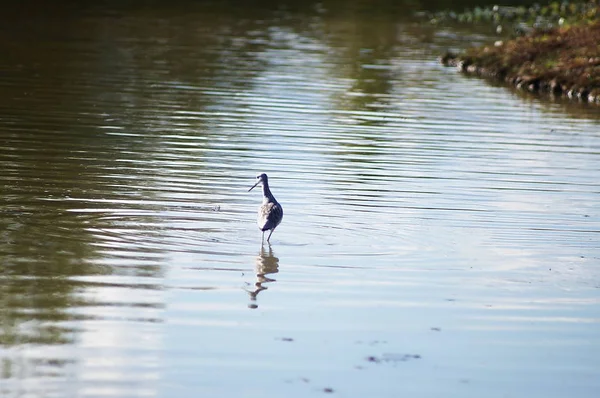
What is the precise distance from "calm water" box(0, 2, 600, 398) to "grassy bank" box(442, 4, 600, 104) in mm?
1493

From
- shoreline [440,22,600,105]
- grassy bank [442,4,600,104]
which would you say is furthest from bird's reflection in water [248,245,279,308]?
grassy bank [442,4,600,104]

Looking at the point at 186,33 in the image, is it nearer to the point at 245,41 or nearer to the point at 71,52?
the point at 245,41

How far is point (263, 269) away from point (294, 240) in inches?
52.2

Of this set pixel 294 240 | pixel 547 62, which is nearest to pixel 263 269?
pixel 294 240

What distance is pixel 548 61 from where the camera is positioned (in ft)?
97.0

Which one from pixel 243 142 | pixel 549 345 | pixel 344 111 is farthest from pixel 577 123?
pixel 549 345

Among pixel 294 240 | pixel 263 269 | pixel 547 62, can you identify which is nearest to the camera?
pixel 263 269

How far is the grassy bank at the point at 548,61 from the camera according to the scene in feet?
91.2

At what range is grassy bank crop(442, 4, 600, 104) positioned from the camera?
27.8 metres

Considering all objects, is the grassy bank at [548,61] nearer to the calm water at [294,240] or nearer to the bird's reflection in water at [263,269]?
the calm water at [294,240]

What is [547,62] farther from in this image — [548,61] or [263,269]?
[263,269]

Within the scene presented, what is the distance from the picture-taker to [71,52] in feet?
100

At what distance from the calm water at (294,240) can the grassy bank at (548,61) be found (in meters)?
1.49

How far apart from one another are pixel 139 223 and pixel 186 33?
2510 centimetres
